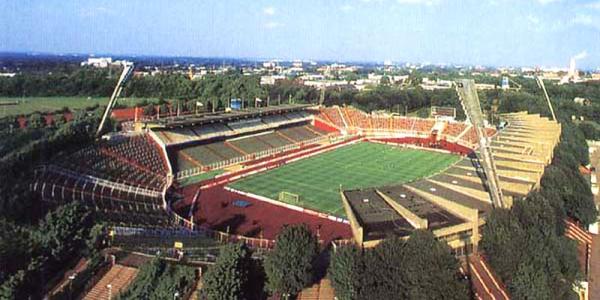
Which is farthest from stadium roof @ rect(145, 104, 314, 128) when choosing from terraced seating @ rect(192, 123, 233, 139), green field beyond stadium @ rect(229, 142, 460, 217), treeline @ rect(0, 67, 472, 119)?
treeline @ rect(0, 67, 472, 119)

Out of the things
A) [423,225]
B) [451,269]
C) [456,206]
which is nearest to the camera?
[451,269]

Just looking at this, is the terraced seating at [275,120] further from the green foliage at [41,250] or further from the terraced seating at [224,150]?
the green foliage at [41,250]

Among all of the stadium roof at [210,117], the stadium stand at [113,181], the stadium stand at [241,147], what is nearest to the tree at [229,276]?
the stadium stand at [113,181]

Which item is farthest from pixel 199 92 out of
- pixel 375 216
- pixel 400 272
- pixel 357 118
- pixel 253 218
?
pixel 400 272

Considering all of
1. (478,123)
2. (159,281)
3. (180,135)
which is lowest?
(159,281)

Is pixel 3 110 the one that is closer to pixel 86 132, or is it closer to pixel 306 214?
pixel 86 132

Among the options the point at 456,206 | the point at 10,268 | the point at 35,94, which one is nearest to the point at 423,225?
the point at 456,206

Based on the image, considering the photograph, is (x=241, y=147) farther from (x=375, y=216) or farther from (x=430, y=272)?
(x=430, y=272)
